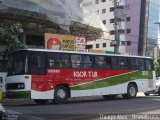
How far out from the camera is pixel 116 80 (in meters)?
24.0

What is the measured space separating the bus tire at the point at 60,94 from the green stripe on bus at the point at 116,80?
49 cm

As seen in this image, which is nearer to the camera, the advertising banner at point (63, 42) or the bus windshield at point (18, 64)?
the bus windshield at point (18, 64)

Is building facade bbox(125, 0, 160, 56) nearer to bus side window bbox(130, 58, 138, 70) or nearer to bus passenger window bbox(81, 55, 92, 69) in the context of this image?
bus side window bbox(130, 58, 138, 70)

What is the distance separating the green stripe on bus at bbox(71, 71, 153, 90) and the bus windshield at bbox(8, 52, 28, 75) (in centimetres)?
318

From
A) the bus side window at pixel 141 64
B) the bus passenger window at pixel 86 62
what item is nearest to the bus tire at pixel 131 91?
the bus side window at pixel 141 64

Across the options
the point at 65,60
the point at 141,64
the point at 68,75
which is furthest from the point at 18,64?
the point at 141,64

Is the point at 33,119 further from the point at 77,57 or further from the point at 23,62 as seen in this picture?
the point at 77,57

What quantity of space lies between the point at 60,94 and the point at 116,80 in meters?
4.75

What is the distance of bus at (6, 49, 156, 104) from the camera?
1950 cm

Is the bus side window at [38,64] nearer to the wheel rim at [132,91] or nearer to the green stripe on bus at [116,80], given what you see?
the green stripe on bus at [116,80]

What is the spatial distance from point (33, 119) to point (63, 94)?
24.8ft

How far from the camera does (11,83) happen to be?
1973 centimetres

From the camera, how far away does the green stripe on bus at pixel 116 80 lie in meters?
22.2

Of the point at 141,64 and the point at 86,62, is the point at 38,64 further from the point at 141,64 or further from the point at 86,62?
the point at 141,64
